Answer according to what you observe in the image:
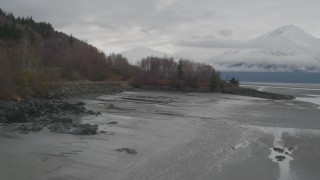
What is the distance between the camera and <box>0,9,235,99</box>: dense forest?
59.8 m

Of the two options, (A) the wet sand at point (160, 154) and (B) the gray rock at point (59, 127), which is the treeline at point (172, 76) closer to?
(A) the wet sand at point (160, 154)

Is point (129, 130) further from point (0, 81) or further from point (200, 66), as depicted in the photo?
point (200, 66)

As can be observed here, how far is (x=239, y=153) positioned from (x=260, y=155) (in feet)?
4.04

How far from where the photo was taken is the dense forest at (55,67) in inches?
2352

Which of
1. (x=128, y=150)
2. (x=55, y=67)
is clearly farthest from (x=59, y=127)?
(x=55, y=67)

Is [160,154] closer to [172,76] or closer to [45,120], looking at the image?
[45,120]

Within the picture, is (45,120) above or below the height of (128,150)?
above

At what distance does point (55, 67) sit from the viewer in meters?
92.0

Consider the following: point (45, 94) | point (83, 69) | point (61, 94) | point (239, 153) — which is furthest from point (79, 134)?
point (83, 69)

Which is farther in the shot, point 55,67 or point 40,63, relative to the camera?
point 55,67

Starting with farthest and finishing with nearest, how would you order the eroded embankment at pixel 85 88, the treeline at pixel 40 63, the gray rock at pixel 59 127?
the eroded embankment at pixel 85 88 < the treeline at pixel 40 63 < the gray rock at pixel 59 127

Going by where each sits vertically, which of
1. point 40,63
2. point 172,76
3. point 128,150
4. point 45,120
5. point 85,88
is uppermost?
point 40,63

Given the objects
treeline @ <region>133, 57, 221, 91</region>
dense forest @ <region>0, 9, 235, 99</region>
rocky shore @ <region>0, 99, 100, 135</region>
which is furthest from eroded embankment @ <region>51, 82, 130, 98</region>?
rocky shore @ <region>0, 99, 100, 135</region>

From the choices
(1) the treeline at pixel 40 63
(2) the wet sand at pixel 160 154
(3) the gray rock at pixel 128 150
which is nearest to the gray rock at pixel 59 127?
(2) the wet sand at pixel 160 154
